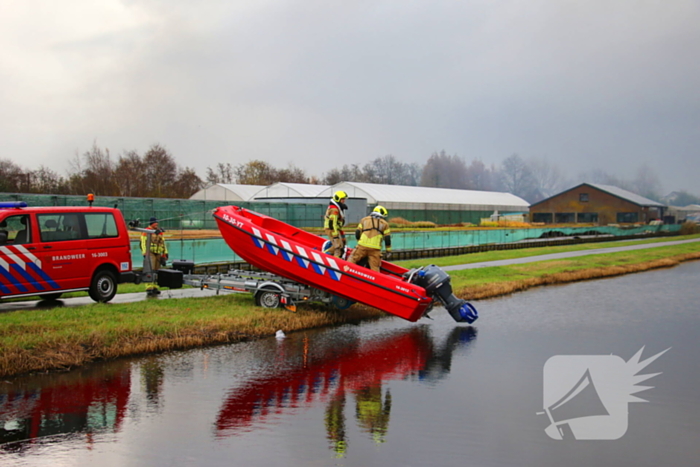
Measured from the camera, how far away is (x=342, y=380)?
933 cm

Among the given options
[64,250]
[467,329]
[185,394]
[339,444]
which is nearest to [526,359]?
[467,329]

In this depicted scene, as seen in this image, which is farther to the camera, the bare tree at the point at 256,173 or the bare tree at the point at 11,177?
the bare tree at the point at 256,173

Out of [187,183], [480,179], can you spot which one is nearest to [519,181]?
[480,179]

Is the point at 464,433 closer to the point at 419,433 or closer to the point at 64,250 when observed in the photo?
the point at 419,433

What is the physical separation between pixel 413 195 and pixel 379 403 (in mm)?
59189

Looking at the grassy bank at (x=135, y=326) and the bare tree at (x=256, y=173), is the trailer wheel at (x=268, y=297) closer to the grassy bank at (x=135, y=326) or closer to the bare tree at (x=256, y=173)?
the grassy bank at (x=135, y=326)

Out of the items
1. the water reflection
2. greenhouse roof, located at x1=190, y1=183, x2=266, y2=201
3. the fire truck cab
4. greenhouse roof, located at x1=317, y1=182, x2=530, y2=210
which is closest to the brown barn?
greenhouse roof, located at x1=317, y1=182, x2=530, y2=210

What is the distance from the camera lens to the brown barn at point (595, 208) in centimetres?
7838

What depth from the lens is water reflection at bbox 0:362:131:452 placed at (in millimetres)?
6977

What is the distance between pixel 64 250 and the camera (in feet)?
42.3

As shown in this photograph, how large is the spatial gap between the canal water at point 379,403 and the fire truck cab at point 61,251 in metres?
3.82

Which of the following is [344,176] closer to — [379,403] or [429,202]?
[429,202]

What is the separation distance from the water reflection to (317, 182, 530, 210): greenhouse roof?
4828 cm
